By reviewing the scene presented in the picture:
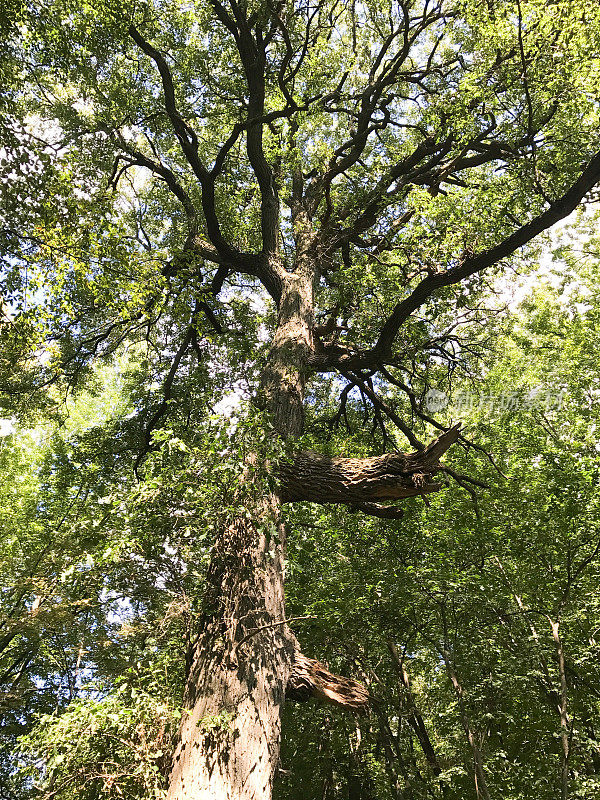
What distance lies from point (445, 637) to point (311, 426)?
16.2ft

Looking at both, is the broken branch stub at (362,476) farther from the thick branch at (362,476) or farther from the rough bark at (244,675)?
the rough bark at (244,675)

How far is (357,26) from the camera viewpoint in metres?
9.98

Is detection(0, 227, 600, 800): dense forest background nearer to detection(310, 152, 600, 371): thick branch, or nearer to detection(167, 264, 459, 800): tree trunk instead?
detection(167, 264, 459, 800): tree trunk

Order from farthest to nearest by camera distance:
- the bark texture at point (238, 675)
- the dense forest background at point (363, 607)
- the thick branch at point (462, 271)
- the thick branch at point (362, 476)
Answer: the thick branch at point (462, 271) < the thick branch at point (362, 476) < the dense forest background at point (363, 607) < the bark texture at point (238, 675)

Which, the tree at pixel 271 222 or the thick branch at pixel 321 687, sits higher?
the tree at pixel 271 222

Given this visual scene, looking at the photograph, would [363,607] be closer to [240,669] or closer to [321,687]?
[321,687]

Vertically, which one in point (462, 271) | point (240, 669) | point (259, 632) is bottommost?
point (240, 669)

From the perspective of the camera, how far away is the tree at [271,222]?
4.18 meters

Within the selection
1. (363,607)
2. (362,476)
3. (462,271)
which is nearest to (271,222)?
(462,271)

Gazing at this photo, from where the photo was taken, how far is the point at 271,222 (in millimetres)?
7938

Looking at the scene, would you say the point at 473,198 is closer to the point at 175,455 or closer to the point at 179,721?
the point at 175,455

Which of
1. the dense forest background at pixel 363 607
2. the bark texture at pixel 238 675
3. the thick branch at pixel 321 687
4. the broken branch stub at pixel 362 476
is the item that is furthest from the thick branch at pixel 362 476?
the thick branch at pixel 321 687

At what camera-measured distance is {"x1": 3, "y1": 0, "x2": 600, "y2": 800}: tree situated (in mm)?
4176

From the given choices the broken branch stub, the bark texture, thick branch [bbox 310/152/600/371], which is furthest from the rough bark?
thick branch [bbox 310/152/600/371]
